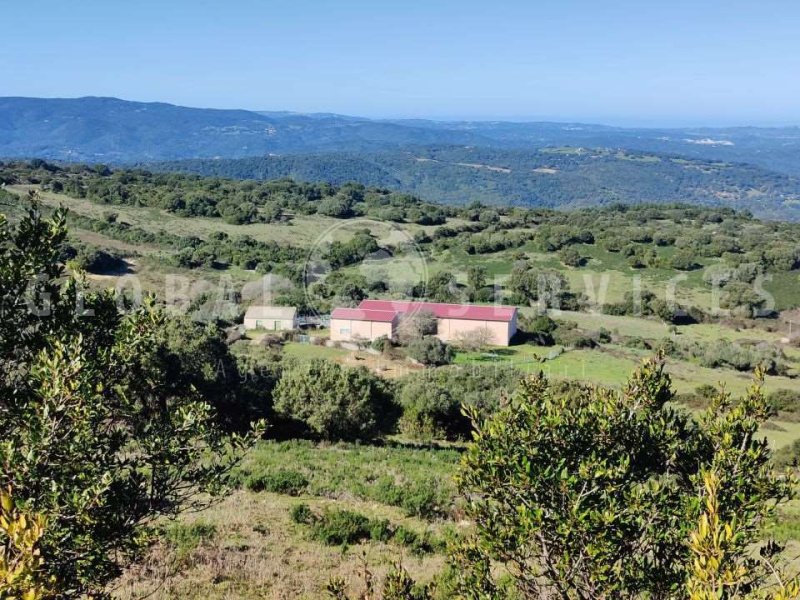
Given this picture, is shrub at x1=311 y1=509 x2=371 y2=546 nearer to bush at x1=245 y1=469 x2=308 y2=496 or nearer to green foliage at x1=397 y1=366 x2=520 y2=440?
bush at x1=245 y1=469 x2=308 y2=496

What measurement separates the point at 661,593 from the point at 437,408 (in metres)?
18.9

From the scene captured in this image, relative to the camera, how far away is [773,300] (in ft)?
162

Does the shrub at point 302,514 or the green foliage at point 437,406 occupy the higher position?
the shrub at point 302,514

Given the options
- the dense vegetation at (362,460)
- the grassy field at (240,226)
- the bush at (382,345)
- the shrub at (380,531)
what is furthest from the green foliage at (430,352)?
the grassy field at (240,226)

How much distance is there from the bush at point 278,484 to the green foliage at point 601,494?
884cm

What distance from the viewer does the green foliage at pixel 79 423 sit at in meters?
4.36

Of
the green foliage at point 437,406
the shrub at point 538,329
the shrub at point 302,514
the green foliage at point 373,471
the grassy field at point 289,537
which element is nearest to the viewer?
the grassy field at point 289,537

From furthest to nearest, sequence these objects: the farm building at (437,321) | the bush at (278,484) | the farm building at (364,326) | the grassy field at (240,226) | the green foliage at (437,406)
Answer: the grassy field at (240,226), the farm building at (437,321), the farm building at (364,326), the green foliage at (437,406), the bush at (278,484)

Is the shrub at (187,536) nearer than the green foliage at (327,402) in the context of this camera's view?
Yes

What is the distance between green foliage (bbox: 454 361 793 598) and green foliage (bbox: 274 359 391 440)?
15.5m

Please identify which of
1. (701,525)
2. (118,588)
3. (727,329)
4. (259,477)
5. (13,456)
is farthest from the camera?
(727,329)

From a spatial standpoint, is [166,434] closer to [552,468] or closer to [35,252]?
[35,252]

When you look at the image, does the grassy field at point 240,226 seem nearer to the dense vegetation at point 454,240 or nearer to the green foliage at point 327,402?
the dense vegetation at point 454,240

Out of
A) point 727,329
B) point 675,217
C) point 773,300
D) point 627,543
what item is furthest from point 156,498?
point 675,217
